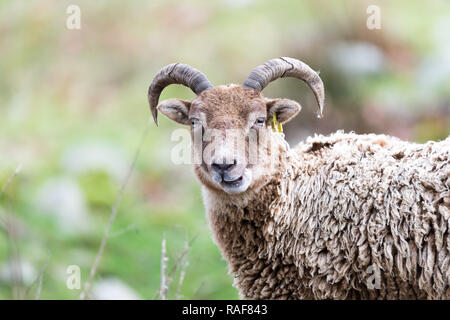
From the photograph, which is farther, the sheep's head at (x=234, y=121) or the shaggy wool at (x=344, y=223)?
Answer: the sheep's head at (x=234, y=121)

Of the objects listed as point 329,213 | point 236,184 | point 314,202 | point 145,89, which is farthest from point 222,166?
point 145,89

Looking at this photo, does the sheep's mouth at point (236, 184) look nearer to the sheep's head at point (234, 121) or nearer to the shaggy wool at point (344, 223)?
the sheep's head at point (234, 121)

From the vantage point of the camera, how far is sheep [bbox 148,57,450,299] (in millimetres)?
5770

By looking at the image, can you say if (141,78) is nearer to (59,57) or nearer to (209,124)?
(59,57)

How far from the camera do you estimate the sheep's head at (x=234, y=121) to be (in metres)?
6.11

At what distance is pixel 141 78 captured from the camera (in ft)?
61.6

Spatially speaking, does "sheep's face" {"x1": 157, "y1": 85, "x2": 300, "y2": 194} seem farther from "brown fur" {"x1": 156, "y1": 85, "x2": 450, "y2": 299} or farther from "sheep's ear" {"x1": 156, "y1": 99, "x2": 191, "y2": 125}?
"sheep's ear" {"x1": 156, "y1": 99, "x2": 191, "y2": 125}

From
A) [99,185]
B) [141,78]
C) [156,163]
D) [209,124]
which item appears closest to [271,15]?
[141,78]

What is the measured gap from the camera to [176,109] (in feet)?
22.7

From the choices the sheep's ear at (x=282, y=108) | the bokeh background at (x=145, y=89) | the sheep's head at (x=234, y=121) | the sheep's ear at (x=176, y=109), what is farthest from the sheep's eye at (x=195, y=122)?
the bokeh background at (x=145, y=89)

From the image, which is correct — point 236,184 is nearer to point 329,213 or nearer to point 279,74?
point 329,213

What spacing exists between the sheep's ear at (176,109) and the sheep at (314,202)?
13 mm

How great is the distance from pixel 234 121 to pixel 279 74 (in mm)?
779
